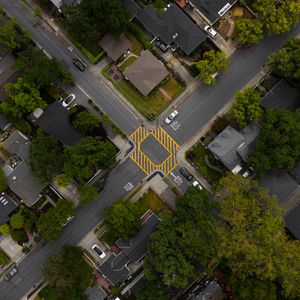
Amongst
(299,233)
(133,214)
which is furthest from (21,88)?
(299,233)

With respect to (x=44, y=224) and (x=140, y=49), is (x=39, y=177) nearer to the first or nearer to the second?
(x=44, y=224)

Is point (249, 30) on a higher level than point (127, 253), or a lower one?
higher

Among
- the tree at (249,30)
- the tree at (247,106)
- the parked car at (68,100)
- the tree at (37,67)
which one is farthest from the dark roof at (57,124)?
the tree at (249,30)

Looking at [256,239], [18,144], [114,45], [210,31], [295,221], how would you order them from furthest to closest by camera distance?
[210,31]
[114,45]
[18,144]
[295,221]
[256,239]

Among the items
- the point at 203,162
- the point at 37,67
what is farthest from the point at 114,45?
the point at 203,162

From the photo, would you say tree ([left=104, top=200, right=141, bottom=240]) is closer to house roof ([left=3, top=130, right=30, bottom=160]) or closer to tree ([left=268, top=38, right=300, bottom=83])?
house roof ([left=3, top=130, right=30, bottom=160])

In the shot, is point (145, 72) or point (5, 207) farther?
point (145, 72)

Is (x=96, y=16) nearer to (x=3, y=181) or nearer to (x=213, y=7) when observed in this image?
(x=213, y=7)
